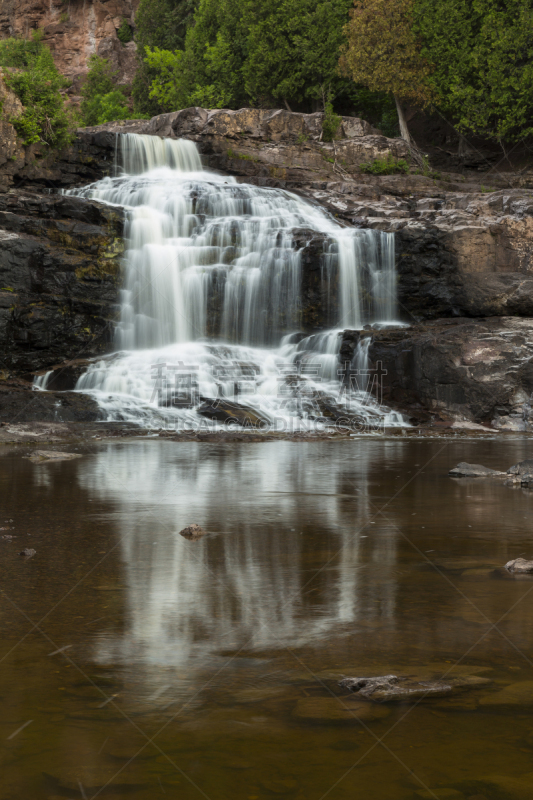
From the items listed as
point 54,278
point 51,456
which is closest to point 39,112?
point 54,278

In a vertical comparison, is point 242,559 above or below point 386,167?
below

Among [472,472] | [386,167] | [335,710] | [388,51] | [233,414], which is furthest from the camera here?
[388,51]

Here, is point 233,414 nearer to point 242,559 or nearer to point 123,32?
point 242,559

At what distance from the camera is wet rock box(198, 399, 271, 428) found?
16.1 m

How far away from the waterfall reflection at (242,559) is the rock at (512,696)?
0.84 m

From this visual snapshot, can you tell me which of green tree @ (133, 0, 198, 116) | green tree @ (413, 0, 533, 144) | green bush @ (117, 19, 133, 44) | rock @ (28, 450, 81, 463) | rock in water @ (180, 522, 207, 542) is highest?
green bush @ (117, 19, 133, 44)

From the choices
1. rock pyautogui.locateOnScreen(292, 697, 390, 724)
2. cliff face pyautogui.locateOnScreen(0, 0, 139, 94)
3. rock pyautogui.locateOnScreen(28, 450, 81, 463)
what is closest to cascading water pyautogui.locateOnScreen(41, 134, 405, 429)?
rock pyautogui.locateOnScreen(28, 450, 81, 463)

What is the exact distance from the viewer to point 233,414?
53.2ft

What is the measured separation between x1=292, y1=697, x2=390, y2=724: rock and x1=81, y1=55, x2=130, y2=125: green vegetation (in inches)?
1799

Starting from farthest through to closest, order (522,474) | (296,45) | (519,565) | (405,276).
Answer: (296,45)
(405,276)
(522,474)
(519,565)

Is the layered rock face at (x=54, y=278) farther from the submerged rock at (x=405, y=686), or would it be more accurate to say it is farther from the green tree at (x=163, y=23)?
the green tree at (x=163, y=23)

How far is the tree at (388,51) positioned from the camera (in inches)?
1313

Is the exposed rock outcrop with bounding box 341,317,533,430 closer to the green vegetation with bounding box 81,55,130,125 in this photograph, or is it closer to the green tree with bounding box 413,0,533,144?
the green tree with bounding box 413,0,533,144

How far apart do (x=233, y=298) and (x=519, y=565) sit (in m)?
17.6
